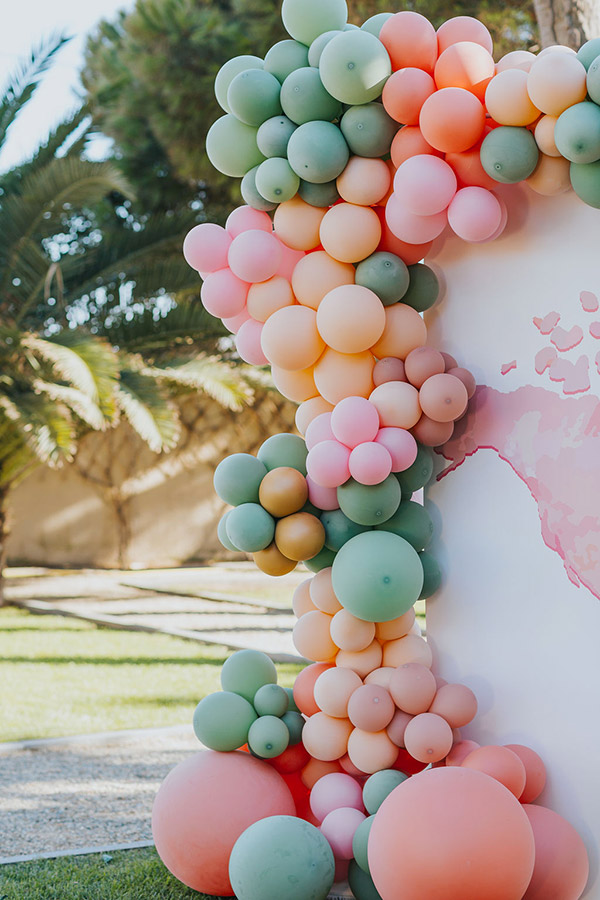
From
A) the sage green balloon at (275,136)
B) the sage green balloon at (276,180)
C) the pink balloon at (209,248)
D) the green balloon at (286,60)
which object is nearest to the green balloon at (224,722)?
the pink balloon at (209,248)

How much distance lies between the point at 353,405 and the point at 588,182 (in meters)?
0.85

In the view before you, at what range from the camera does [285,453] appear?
2.78 meters

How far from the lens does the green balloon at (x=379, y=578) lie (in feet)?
8.09

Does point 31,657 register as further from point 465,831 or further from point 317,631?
point 465,831

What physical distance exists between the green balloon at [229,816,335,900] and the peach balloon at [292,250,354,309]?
150cm

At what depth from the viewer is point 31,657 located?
20.6 feet

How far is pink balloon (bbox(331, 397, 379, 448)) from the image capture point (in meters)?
2.50

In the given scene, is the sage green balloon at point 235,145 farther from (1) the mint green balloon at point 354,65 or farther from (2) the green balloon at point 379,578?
(2) the green balloon at point 379,578

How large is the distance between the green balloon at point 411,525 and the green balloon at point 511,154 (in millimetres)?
969

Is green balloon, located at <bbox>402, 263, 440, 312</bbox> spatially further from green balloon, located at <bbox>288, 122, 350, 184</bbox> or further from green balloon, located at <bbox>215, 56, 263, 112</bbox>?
green balloon, located at <bbox>215, 56, 263, 112</bbox>

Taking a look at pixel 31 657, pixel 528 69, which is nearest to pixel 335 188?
pixel 528 69

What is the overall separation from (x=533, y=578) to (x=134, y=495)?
422 inches

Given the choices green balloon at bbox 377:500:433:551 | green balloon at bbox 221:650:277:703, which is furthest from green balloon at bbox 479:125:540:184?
green balloon at bbox 221:650:277:703

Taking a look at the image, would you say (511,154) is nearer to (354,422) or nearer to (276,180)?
(276,180)
